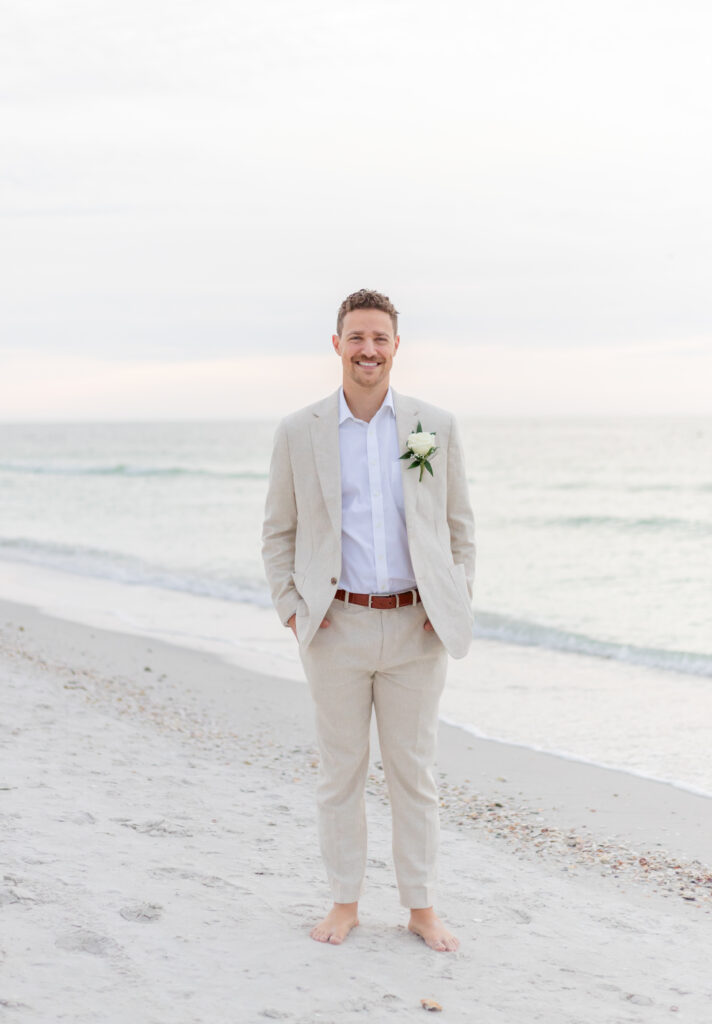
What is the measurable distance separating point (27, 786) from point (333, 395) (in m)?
2.35

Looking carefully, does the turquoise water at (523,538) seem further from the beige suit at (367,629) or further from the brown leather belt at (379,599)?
the brown leather belt at (379,599)

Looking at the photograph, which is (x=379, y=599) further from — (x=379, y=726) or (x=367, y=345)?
(x=367, y=345)

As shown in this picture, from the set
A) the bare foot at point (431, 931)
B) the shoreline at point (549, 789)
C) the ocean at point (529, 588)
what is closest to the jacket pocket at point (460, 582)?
the bare foot at point (431, 931)

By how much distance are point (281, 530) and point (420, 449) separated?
56 centimetres

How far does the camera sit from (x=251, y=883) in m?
3.69

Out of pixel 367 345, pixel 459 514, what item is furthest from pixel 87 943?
pixel 367 345

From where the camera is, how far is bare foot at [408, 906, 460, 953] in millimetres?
3268

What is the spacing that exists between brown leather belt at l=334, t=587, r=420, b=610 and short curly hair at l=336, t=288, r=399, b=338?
83cm

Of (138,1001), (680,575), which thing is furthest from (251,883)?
(680,575)

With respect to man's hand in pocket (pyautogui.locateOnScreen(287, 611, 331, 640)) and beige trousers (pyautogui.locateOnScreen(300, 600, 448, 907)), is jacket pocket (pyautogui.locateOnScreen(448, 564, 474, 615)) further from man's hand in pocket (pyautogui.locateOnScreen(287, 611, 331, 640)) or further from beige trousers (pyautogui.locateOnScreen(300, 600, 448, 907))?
man's hand in pocket (pyautogui.locateOnScreen(287, 611, 331, 640))

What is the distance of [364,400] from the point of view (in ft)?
10.5

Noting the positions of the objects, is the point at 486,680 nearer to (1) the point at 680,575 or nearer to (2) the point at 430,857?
(2) the point at 430,857

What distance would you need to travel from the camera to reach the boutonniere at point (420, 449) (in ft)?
10.1

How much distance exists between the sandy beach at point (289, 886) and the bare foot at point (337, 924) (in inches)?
1.8
